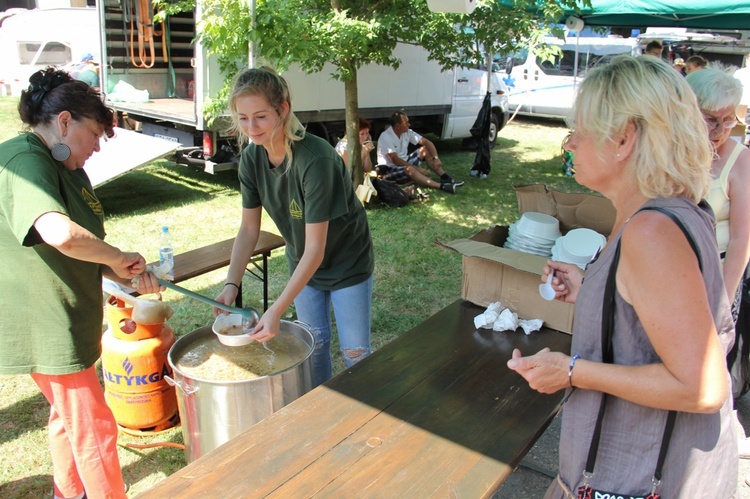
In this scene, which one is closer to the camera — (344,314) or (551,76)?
(344,314)

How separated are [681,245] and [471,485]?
2.56 ft

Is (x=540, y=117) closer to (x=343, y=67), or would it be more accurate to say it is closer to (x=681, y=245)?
(x=343, y=67)

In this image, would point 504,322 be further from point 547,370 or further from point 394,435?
point 547,370

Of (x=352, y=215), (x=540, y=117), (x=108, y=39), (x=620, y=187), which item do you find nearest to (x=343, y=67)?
(x=108, y=39)

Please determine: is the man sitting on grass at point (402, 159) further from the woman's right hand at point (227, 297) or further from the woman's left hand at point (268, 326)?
the woman's left hand at point (268, 326)

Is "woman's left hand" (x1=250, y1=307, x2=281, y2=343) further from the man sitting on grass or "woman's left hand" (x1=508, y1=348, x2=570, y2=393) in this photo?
the man sitting on grass

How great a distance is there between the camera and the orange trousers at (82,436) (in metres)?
2.01

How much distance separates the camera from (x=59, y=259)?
1.88 m

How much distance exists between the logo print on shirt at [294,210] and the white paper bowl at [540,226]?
1.07 metres

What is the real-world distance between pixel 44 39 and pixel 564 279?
1412 cm

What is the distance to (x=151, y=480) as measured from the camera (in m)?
2.69

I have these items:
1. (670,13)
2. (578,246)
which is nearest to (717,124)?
(578,246)

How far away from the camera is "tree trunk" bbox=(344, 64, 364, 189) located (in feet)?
22.9

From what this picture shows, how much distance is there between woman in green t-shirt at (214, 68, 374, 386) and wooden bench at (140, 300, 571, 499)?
378 millimetres
